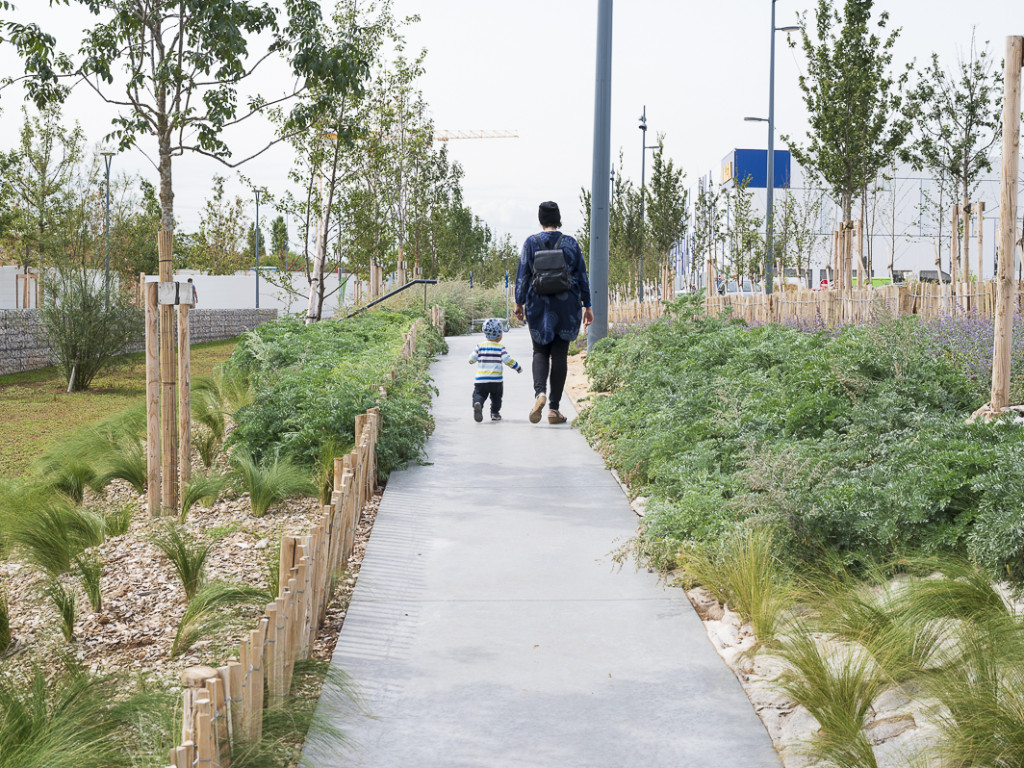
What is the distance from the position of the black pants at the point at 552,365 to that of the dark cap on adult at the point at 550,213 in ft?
3.71

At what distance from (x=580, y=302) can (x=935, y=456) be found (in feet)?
16.7

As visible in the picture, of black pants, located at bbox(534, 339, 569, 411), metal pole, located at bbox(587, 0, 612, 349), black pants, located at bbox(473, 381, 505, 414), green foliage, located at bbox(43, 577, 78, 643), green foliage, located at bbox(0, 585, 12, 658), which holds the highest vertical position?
metal pole, located at bbox(587, 0, 612, 349)

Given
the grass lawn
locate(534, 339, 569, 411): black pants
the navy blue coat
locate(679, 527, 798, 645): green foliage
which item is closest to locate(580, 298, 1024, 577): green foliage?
locate(679, 527, 798, 645): green foliage

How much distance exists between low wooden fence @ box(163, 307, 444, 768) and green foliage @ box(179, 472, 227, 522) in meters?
1.77

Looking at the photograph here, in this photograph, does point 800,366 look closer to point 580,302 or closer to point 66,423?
point 580,302

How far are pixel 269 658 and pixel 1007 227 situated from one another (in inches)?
199

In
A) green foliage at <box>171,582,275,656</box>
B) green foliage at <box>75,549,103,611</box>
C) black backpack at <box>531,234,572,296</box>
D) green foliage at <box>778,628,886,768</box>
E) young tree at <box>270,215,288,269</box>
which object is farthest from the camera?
young tree at <box>270,215,288,269</box>

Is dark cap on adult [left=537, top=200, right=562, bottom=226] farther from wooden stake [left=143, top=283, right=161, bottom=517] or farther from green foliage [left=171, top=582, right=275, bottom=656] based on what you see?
green foliage [left=171, top=582, right=275, bottom=656]

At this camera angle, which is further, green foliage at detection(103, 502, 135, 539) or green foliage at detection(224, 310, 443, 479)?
green foliage at detection(224, 310, 443, 479)

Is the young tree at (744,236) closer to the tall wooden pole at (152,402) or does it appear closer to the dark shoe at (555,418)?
the dark shoe at (555,418)

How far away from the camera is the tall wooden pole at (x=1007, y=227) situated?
5.90 metres

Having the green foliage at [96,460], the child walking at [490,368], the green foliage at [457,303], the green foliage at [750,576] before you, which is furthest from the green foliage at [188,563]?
the green foliage at [457,303]

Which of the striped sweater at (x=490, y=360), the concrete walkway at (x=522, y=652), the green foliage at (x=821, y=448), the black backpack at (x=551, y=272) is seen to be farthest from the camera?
the striped sweater at (x=490, y=360)

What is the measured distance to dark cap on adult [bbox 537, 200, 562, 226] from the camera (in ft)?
30.5
